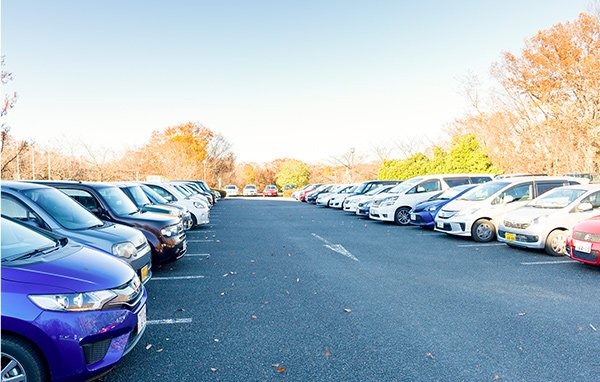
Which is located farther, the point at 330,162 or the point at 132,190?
the point at 330,162

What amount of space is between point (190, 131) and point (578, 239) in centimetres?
4864

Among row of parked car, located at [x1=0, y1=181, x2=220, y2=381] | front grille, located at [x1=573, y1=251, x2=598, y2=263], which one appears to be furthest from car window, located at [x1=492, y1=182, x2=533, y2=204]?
row of parked car, located at [x1=0, y1=181, x2=220, y2=381]

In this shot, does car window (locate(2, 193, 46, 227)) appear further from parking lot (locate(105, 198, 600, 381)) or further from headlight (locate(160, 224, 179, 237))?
headlight (locate(160, 224, 179, 237))

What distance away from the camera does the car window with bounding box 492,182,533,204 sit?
10.4 metres

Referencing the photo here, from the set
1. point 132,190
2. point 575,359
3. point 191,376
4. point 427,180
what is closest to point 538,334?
point 575,359

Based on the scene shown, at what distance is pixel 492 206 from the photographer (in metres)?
10.2

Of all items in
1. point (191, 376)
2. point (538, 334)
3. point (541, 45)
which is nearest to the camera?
point (191, 376)

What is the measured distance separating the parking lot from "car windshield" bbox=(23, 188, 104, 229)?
1392mm

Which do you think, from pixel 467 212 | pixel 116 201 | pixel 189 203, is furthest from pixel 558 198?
pixel 189 203

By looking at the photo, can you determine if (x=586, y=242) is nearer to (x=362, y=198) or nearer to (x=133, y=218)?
(x=133, y=218)

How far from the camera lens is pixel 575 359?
136 inches

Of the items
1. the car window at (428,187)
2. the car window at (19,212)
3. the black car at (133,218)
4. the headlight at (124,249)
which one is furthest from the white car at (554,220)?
the car window at (19,212)

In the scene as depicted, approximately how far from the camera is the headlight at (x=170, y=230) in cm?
683

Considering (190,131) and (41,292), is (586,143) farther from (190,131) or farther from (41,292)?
(190,131)
